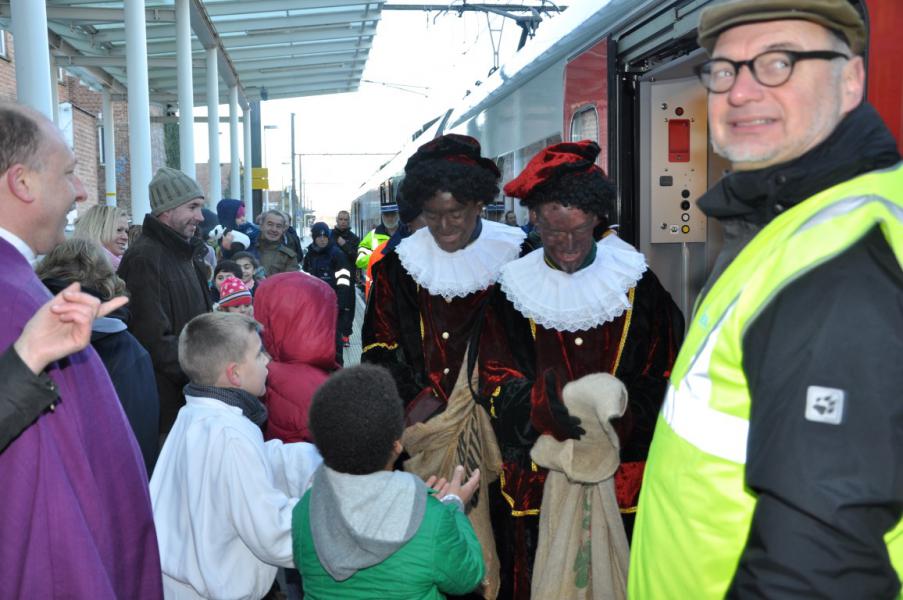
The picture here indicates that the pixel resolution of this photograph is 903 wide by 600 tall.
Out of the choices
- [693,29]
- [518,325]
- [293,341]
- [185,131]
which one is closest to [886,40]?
[693,29]

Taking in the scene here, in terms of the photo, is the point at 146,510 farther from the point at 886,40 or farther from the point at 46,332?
the point at 886,40

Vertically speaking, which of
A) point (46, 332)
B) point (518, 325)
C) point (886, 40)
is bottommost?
point (518, 325)

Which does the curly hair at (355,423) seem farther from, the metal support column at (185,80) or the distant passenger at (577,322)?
the metal support column at (185,80)

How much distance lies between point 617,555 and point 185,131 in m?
10.1

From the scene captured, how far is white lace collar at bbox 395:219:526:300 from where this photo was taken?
3.36 metres

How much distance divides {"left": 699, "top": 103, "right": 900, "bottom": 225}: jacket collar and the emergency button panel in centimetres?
353

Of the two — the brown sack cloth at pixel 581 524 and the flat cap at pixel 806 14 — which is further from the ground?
the flat cap at pixel 806 14

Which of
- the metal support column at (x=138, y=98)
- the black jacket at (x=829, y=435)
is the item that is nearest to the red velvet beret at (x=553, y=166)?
the black jacket at (x=829, y=435)

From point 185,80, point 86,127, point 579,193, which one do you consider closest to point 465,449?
point 579,193

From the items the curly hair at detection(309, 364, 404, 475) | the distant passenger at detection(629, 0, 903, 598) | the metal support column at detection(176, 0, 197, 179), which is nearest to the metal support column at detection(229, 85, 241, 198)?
the metal support column at detection(176, 0, 197, 179)

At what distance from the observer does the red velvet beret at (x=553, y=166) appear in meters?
2.93

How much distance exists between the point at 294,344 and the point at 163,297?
108 centimetres

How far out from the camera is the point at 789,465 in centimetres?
113

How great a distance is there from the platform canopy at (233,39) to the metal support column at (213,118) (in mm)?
304
